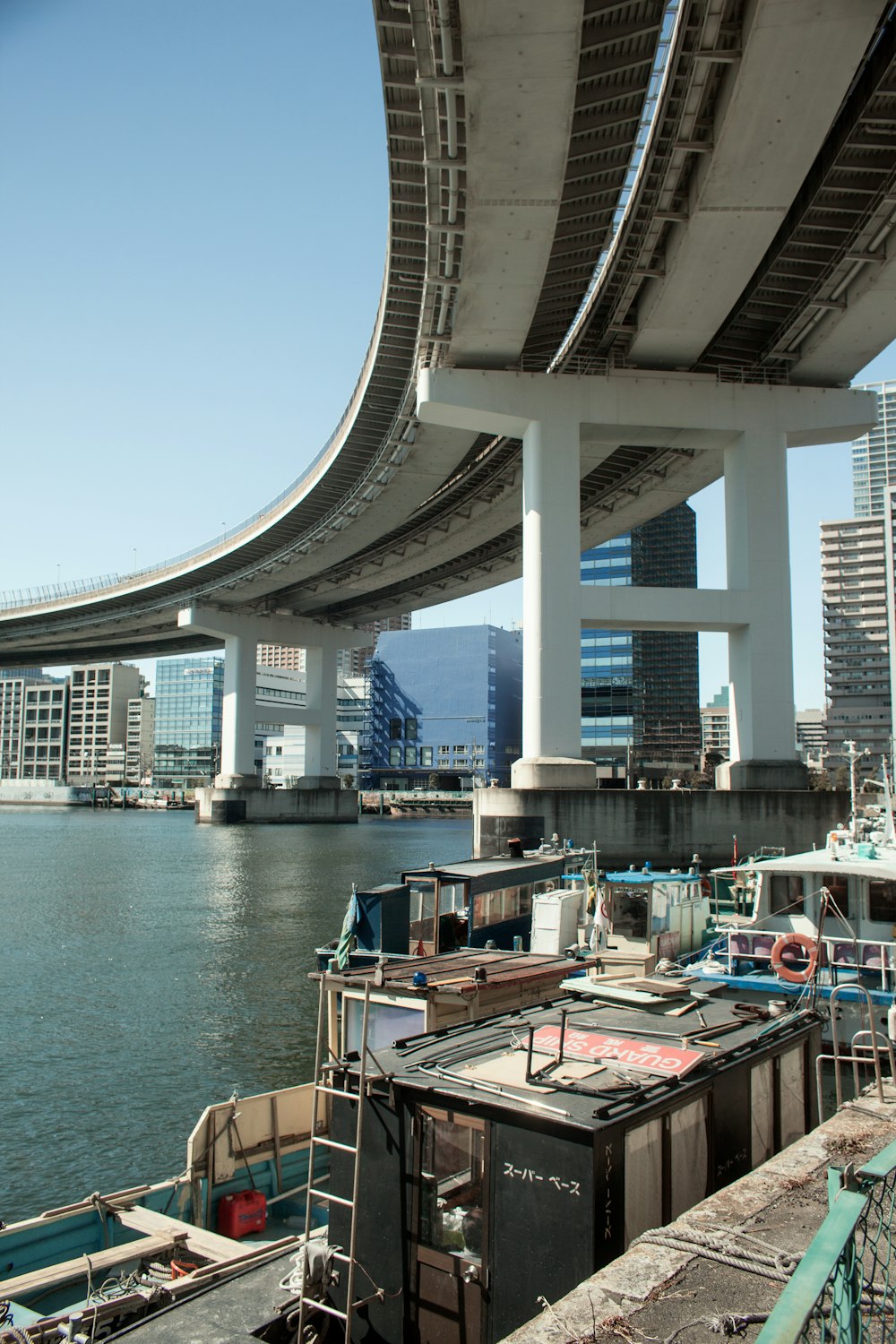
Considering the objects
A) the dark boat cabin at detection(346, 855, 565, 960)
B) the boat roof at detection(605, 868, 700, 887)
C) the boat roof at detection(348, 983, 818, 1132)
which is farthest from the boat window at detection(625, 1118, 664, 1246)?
the boat roof at detection(605, 868, 700, 887)

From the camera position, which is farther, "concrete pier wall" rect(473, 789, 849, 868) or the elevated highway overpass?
"concrete pier wall" rect(473, 789, 849, 868)

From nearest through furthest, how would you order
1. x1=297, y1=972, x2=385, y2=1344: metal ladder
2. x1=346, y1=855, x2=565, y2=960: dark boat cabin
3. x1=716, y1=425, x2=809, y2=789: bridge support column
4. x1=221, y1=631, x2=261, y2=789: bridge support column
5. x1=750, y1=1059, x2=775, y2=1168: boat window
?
x1=297, y1=972, x2=385, y2=1344: metal ladder
x1=750, y1=1059, x2=775, y2=1168: boat window
x1=346, y1=855, x2=565, y2=960: dark boat cabin
x1=716, y1=425, x2=809, y2=789: bridge support column
x1=221, y1=631, x2=261, y2=789: bridge support column

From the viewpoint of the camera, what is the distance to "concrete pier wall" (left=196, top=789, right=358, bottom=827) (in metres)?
91.5

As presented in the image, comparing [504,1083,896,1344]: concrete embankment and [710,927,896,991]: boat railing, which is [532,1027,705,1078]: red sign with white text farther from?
[710,927,896,991]: boat railing

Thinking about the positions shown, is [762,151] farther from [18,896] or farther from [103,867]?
[103,867]

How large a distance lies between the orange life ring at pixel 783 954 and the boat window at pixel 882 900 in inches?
48.6

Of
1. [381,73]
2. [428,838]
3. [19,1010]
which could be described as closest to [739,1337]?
[19,1010]

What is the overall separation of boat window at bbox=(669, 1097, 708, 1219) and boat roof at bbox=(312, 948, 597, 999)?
465cm

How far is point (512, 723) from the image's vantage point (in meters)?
143

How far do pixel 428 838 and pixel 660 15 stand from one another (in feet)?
202

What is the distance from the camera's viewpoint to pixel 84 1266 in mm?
8938

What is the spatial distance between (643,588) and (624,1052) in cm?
3306

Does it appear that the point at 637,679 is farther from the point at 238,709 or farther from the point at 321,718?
the point at 238,709

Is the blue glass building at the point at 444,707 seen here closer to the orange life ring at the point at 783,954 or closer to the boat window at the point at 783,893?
the boat window at the point at 783,893
